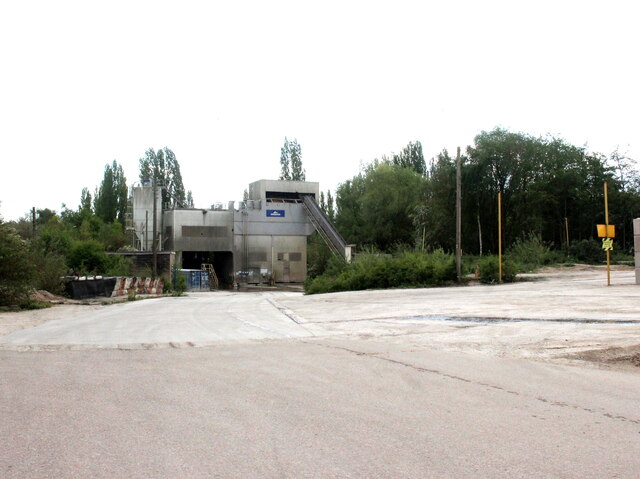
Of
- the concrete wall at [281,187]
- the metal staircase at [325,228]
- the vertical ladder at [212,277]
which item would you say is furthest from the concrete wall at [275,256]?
→ the concrete wall at [281,187]

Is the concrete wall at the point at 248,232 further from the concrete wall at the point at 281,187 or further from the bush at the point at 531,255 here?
the bush at the point at 531,255

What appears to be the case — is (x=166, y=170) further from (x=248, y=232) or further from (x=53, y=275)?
(x=53, y=275)

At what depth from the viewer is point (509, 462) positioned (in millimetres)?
5121

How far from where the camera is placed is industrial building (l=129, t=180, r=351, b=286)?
7619cm

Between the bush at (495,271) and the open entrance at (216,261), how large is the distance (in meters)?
44.4

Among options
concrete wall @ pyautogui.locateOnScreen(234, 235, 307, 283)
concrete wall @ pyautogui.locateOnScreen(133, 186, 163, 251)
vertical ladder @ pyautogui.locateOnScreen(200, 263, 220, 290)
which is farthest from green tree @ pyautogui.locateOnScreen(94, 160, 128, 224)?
concrete wall @ pyautogui.locateOnScreen(234, 235, 307, 283)

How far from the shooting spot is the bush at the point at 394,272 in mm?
40406

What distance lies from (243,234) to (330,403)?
2763 inches

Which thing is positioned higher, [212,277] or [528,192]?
[528,192]

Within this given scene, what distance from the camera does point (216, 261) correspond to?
3317 inches

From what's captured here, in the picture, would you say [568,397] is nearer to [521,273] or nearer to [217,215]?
[521,273]

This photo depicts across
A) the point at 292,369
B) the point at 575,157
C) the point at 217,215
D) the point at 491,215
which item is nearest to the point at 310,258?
the point at 217,215

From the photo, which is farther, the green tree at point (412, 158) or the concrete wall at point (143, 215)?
the green tree at point (412, 158)

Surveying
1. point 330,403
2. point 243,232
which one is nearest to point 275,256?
point 243,232
